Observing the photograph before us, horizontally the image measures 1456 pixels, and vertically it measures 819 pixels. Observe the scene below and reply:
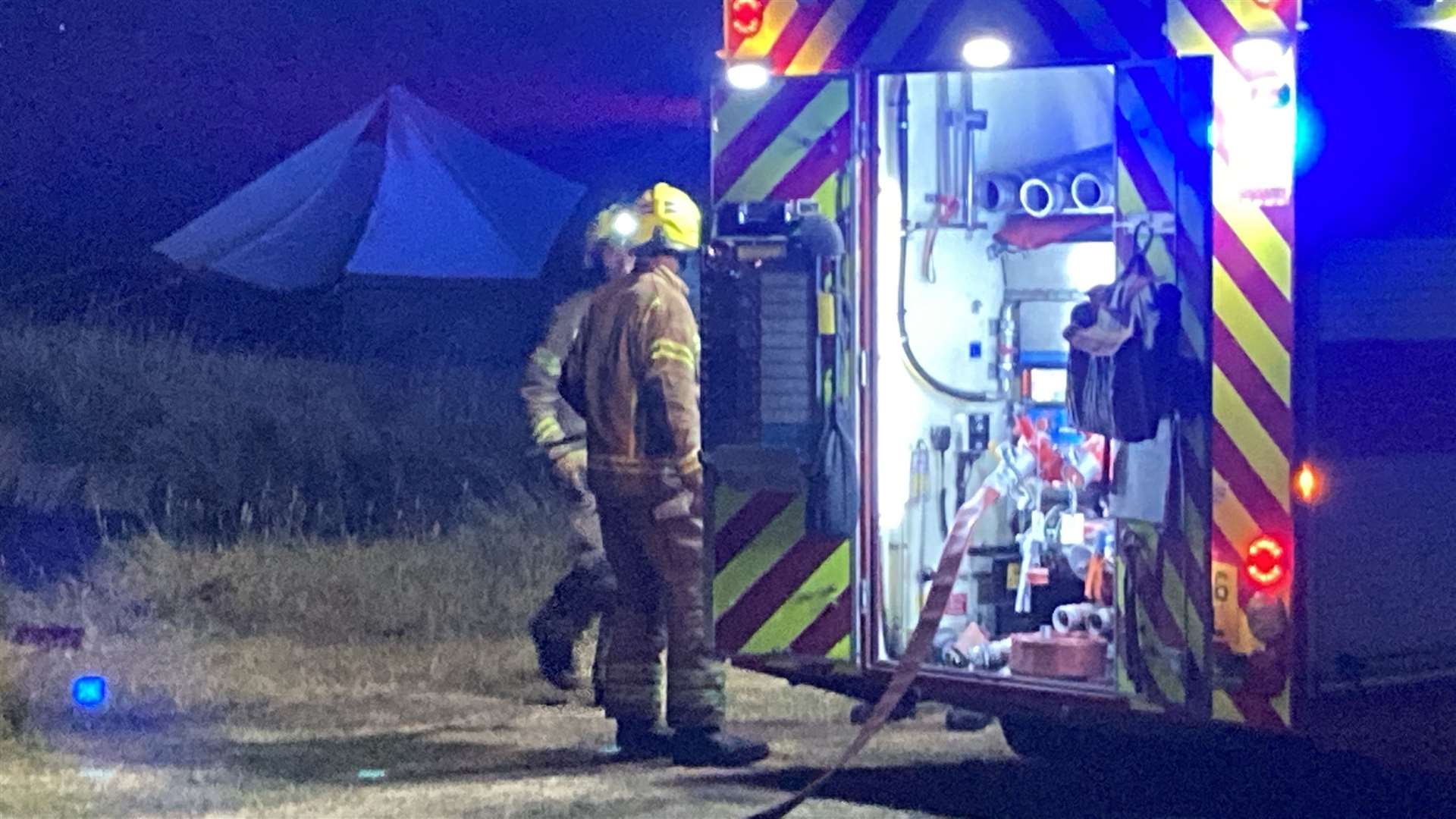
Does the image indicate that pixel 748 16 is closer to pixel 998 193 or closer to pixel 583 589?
pixel 998 193

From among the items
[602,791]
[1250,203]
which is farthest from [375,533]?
[1250,203]

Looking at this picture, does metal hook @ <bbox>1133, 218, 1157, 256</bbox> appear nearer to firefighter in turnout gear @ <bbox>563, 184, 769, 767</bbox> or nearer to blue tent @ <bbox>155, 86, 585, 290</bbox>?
firefighter in turnout gear @ <bbox>563, 184, 769, 767</bbox>

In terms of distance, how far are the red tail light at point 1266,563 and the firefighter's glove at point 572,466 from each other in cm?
356

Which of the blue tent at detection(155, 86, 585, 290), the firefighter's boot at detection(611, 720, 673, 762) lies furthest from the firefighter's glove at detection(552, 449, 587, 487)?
the blue tent at detection(155, 86, 585, 290)

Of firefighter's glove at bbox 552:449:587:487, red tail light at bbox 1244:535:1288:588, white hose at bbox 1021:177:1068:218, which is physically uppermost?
white hose at bbox 1021:177:1068:218

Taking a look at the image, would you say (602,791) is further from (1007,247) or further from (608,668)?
(1007,247)

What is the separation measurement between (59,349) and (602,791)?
1063 centimetres

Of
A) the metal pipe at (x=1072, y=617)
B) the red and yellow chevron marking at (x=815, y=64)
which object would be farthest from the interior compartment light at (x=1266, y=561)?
the red and yellow chevron marking at (x=815, y=64)

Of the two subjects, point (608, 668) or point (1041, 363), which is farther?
point (608, 668)

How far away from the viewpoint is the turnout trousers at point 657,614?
26.9ft

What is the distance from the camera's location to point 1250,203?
20.2ft

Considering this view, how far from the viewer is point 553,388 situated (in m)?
9.24

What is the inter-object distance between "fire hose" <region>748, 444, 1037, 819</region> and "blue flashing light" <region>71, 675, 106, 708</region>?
3210 mm

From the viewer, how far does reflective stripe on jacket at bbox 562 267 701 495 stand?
820cm
